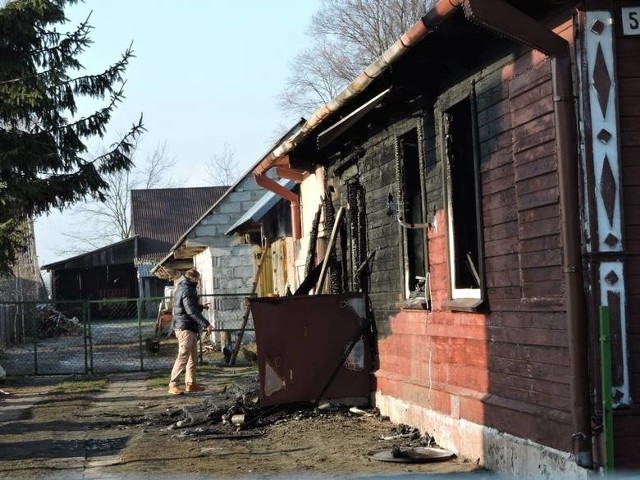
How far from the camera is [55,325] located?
1308 inches

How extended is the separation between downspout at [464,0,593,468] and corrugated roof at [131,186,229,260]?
49781 mm

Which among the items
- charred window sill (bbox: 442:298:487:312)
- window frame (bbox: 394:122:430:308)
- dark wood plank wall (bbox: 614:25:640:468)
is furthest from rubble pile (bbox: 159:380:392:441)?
dark wood plank wall (bbox: 614:25:640:468)

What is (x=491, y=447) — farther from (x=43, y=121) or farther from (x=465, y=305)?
(x=43, y=121)

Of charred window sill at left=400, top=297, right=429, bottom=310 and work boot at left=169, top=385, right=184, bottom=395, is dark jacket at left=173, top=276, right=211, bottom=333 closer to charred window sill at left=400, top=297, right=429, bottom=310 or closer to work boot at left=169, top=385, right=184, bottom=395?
work boot at left=169, top=385, right=184, bottom=395

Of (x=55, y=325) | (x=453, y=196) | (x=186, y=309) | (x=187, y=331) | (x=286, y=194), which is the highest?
(x=286, y=194)

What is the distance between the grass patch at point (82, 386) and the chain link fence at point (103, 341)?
1.15 metres

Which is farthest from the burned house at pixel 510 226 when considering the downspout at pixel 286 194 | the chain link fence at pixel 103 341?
the chain link fence at pixel 103 341

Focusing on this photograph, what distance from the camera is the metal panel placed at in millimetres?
10406

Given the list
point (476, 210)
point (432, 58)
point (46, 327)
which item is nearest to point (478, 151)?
point (476, 210)

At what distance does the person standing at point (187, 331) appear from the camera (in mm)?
14234

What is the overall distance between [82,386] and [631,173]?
12.0m

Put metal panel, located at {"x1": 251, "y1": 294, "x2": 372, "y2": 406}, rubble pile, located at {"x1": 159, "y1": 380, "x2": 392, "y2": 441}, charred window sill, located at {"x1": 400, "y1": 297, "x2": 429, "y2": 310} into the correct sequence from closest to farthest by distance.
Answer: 1. charred window sill, located at {"x1": 400, "y1": 297, "x2": 429, "y2": 310}
2. rubble pile, located at {"x1": 159, "y1": 380, "x2": 392, "y2": 441}
3. metal panel, located at {"x1": 251, "y1": 294, "x2": 372, "y2": 406}

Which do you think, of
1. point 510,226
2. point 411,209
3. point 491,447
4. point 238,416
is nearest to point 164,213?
point 238,416

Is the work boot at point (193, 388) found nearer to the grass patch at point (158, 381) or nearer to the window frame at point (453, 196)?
the grass patch at point (158, 381)
